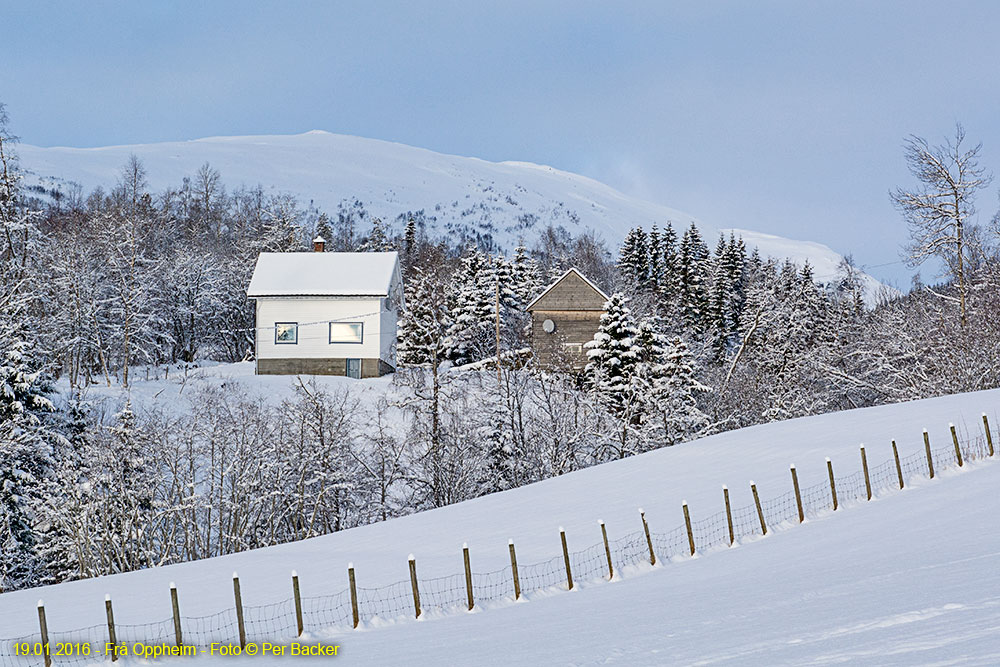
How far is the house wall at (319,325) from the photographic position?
47.2 m

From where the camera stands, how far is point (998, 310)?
3238 centimetres

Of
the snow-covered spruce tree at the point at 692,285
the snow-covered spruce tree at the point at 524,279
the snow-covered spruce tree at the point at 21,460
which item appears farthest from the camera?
the snow-covered spruce tree at the point at 692,285

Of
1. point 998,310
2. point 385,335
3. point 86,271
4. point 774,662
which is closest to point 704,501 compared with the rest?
point 774,662

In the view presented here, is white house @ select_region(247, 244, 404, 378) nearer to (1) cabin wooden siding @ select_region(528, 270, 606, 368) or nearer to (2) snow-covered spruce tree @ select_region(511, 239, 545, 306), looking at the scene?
(1) cabin wooden siding @ select_region(528, 270, 606, 368)

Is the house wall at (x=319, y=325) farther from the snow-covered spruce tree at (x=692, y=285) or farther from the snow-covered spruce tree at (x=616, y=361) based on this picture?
the snow-covered spruce tree at (x=692, y=285)

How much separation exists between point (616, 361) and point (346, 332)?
646 inches

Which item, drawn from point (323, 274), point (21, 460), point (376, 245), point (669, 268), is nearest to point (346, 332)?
point (323, 274)

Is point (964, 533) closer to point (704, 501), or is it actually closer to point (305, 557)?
point (704, 501)

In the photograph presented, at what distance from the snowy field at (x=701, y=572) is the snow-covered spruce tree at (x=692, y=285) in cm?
4716

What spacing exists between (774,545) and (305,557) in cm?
1079

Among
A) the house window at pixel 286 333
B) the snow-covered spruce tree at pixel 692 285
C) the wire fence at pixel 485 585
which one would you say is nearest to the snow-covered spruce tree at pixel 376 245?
the snow-covered spruce tree at pixel 692 285

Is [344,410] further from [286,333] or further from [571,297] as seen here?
[571,297]

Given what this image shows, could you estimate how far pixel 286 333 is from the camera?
47.4m

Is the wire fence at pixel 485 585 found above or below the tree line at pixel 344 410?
below
